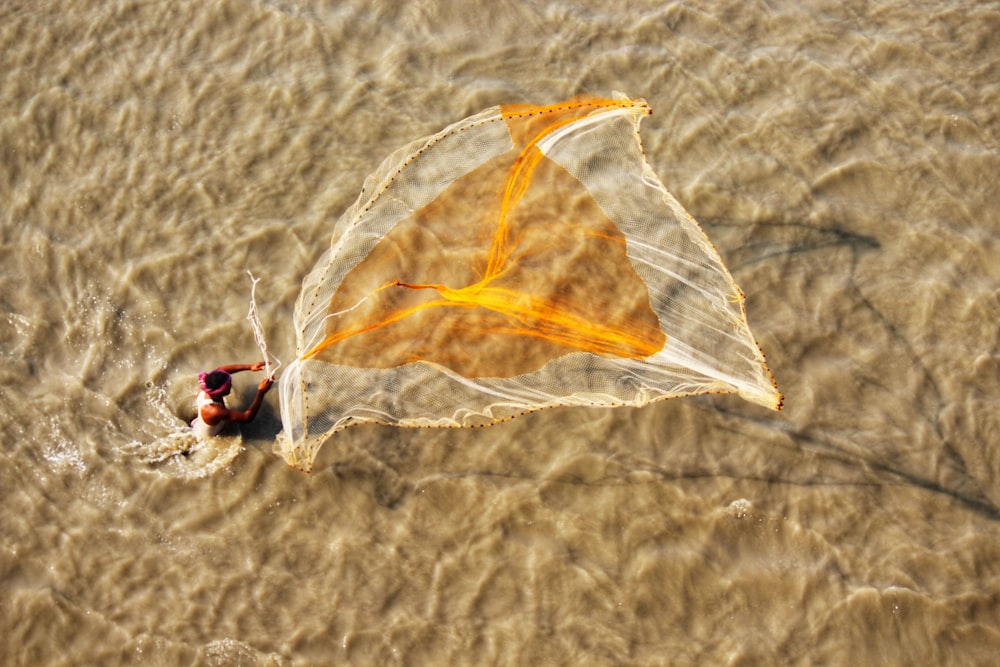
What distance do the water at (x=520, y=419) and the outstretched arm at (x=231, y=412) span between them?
9.8 inches

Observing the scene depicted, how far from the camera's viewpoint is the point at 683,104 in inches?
301

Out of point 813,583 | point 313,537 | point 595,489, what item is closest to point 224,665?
point 313,537

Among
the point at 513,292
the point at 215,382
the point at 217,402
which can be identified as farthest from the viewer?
the point at 513,292

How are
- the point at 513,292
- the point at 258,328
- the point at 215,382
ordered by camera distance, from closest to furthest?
the point at 215,382, the point at 513,292, the point at 258,328

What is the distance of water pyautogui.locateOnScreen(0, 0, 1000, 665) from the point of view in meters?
5.42

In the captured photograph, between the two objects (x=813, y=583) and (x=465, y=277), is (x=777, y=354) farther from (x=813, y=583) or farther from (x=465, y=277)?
(x=465, y=277)

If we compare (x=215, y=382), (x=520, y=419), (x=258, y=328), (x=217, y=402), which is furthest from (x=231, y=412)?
(x=520, y=419)

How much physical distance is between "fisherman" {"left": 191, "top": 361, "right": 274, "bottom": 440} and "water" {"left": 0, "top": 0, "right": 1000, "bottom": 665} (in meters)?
0.22

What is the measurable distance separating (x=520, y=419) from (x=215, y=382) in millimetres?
2243

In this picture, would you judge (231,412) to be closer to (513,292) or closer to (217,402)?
(217,402)

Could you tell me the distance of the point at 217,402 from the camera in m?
5.71

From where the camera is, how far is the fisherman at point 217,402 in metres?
5.62

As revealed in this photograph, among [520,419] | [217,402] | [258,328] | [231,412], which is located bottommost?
[520,419]

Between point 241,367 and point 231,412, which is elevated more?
point 241,367
